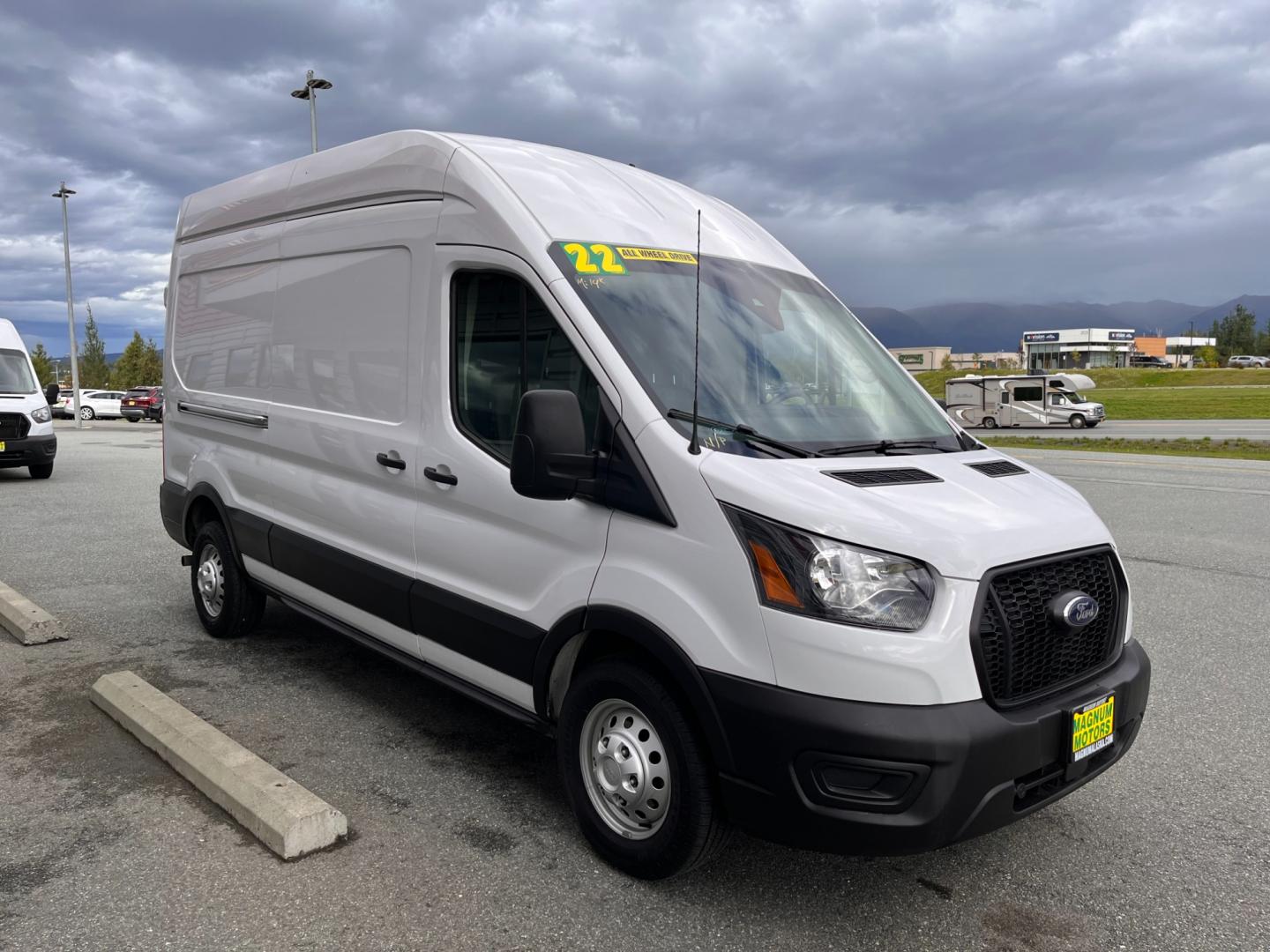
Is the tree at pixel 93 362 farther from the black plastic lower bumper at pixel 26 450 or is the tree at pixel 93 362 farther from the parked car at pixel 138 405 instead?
the black plastic lower bumper at pixel 26 450

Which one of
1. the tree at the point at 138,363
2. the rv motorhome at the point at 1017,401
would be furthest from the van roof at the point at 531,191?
the tree at the point at 138,363

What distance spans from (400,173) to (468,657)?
205 centimetres

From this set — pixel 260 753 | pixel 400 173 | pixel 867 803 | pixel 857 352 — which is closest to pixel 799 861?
pixel 867 803

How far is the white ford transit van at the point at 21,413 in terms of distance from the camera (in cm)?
1445

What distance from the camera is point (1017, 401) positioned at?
41.3 metres

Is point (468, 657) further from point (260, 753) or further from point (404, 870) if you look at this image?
point (260, 753)

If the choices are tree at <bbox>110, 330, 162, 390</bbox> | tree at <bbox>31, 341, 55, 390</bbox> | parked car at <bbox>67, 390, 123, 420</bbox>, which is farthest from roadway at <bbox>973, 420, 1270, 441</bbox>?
tree at <bbox>31, 341, 55, 390</bbox>

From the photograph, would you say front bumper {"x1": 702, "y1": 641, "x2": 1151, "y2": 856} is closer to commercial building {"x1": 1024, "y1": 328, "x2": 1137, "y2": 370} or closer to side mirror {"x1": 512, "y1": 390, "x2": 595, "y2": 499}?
side mirror {"x1": 512, "y1": 390, "x2": 595, "y2": 499}

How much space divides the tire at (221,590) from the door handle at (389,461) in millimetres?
1956

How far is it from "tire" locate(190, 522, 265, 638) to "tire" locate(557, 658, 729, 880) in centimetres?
308

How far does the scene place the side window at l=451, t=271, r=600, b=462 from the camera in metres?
3.40

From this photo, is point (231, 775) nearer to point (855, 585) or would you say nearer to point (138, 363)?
point (855, 585)

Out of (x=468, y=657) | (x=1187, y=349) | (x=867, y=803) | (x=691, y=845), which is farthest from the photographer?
(x=1187, y=349)

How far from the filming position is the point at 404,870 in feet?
10.6
